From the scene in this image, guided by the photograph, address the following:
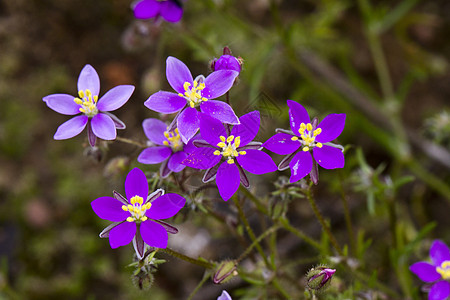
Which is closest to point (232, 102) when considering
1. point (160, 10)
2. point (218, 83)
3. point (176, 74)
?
point (160, 10)

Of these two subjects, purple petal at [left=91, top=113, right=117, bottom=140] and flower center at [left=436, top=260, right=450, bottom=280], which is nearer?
purple petal at [left=91, top=113, right=117, bottom=140]

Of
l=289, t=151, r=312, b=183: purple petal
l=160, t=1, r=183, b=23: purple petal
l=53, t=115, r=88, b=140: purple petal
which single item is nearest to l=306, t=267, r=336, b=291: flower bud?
l=289, t=151, r=312, b=183: purple petal

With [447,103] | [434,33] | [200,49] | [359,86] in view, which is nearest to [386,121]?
[359,86]

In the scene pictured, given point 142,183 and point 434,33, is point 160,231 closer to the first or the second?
point 142,183

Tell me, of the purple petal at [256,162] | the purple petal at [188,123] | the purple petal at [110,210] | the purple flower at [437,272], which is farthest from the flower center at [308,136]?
the purple flower at [437,272]

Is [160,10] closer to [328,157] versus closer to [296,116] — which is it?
[296,116]

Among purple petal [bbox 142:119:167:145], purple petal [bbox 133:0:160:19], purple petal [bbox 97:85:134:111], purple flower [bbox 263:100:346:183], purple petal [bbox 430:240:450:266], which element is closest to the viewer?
purple flower [bbox 263:100:346:183]

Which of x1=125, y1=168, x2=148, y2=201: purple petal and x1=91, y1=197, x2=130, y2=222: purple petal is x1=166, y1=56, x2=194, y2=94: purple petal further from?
x1=91, y1=197, x2=130, y2=222: purple petal
